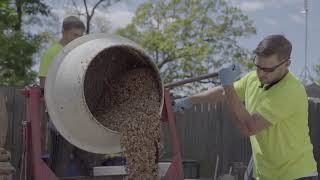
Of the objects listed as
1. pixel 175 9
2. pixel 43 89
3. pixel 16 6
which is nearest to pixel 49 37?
pixel 16 6

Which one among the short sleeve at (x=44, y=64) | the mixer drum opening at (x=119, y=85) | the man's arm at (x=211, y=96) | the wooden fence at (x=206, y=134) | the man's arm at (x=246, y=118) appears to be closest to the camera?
the man's arm at (x=246, y=118)

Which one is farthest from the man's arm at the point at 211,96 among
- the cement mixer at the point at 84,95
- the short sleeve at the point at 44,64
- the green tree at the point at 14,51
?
the green tree at the point at 14,51

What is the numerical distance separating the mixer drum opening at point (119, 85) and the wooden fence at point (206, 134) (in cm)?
450

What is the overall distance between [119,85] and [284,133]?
1.16 metres

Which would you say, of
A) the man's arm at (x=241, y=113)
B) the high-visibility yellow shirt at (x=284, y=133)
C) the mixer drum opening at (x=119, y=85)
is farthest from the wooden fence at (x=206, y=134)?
the man's arm at (x=241, y=113)

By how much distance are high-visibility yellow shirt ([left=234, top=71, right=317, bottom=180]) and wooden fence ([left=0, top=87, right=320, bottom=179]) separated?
4.80 meters

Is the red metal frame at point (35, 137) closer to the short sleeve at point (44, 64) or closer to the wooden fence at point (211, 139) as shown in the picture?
the short sleeve at point (44, 64)

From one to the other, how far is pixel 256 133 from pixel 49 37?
16.2 metres

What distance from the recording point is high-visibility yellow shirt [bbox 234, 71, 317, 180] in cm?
349

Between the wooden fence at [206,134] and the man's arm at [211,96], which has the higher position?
the man's arm at [211,96]

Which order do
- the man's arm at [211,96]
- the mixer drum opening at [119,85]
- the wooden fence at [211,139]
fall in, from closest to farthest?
the mixer drum opening at [119,85] < the man's arm at [211,96] < the wooden fence at [211,139]

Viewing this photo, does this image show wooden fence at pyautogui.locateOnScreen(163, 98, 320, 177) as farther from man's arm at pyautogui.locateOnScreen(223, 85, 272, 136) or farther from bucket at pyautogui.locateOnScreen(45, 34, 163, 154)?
man's arm at pyautogui.locateOnScreen(223, 85, 272, 136)

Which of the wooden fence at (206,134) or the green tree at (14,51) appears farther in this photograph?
the green tree at (14,51)

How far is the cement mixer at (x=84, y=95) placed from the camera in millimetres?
3502
